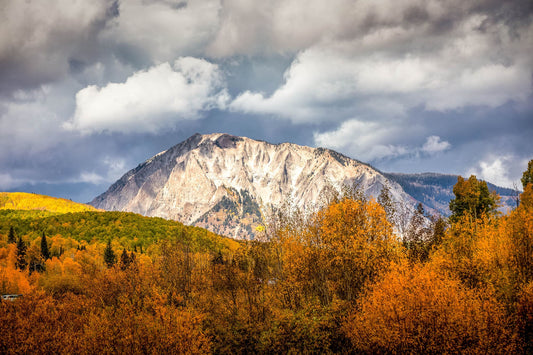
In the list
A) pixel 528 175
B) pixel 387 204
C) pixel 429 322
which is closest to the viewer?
pixel 429 322

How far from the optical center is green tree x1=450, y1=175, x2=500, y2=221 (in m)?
87.1

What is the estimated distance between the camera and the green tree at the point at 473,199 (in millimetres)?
87094

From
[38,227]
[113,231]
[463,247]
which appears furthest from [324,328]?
[38,227]

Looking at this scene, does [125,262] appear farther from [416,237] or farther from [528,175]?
[528,175]

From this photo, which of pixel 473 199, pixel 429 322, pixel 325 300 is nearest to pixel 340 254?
pixel 325 300

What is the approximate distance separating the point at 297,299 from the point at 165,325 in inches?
673

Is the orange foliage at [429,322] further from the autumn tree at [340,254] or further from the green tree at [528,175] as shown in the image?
the green tree at [528,175]

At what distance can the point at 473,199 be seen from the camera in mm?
85625

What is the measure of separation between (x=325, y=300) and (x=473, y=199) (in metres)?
62.6

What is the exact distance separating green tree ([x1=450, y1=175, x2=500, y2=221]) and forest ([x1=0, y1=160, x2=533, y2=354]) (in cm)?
3520

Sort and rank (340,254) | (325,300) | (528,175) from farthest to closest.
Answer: (528,175), (325,300), (340,254)

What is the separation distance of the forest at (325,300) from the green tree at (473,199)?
3520 cm

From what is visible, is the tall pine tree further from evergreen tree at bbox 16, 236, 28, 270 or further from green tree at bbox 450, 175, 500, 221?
evergreen tree at bbox 16, 236, 28, 270

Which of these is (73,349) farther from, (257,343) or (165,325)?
(257,343)
